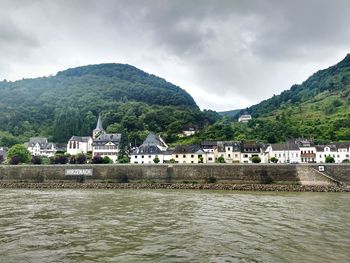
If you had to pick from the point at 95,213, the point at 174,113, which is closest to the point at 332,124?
the point at 174,113

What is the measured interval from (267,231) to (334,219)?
6.45 m

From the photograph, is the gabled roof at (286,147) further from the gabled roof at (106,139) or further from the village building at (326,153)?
the gabled roof at (106,139)

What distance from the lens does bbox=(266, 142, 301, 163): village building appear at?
2687 inches

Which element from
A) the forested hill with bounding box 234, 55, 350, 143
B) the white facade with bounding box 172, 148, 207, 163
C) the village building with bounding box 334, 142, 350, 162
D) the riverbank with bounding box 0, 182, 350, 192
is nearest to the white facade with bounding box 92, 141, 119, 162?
the white facade with bounding box 172, 148, 207, 163

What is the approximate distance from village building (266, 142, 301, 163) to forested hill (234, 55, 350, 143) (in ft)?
50.5

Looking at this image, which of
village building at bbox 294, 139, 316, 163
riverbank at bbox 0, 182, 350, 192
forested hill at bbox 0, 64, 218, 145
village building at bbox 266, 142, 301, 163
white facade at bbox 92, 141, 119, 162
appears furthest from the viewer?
forested hill at bbox 0, 64, 218, 145

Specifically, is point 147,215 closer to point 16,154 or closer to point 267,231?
point 267,231

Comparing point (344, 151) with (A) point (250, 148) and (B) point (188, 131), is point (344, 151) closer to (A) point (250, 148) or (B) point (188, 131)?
(A) point (250, 148)

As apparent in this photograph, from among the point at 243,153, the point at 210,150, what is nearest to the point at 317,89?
the point at 243,153

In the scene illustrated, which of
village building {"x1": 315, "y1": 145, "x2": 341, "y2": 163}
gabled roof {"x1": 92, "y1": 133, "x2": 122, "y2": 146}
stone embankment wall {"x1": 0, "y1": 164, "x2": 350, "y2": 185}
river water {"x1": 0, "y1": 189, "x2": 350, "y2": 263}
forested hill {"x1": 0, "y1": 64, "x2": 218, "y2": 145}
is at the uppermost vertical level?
forested hill {"x1": 0, "y1": 64, "x2": 218, "y2": 145}

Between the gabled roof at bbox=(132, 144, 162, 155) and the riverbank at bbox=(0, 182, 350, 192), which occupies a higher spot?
the gabled roof at bbox=(132, 144, 162, 155)

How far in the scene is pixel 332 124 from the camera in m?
95.8

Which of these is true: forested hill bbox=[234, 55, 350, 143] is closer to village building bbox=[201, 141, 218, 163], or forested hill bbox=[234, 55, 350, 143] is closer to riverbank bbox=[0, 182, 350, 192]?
village building bbox=[201, 141, 218, 163]

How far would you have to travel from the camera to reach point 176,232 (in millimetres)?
17625
